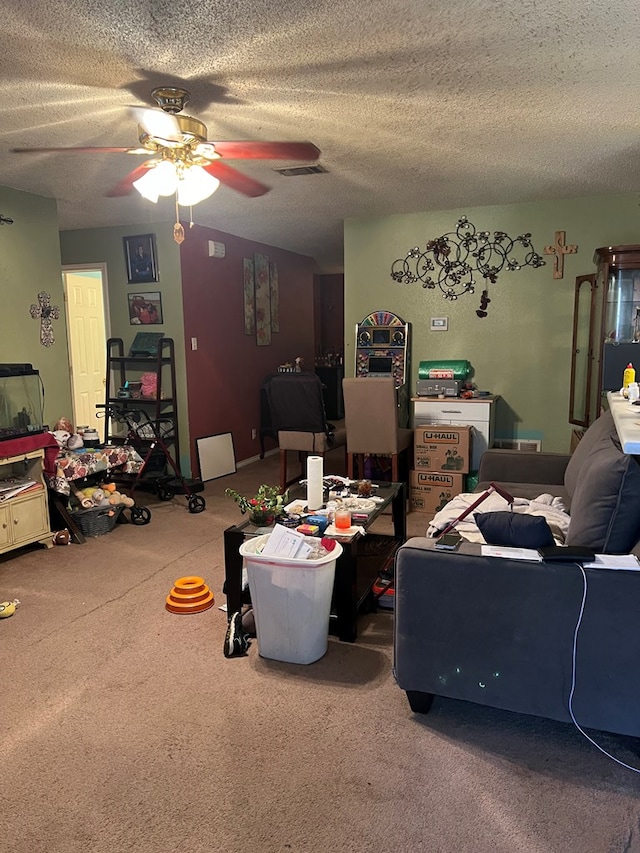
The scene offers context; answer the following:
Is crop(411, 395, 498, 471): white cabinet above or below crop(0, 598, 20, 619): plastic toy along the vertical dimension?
above

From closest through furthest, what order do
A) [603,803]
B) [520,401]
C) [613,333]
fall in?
1. [603,803]
2. [613,333]
3. [520,401]

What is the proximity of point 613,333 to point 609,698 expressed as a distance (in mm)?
3061

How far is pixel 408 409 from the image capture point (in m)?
5.43

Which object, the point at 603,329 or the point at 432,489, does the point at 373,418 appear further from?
the point at 603,329

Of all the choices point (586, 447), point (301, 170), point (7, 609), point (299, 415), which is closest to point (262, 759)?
point (7, 609)

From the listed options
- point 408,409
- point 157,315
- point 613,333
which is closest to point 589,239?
point 613,333

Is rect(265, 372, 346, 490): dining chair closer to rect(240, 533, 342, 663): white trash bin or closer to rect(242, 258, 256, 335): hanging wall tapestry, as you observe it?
rect(242, 258, 256, 335): hanging wall tapestry

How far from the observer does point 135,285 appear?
5.52 meters

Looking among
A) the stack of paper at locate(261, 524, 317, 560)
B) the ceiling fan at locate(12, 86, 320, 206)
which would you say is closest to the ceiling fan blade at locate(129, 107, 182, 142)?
the ceiling fan at locate(12, 86, 320, 206)

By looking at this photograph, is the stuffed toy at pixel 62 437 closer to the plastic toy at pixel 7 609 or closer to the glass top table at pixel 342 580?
the plastic toy at pixel 7 609

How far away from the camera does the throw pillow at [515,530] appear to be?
198cm

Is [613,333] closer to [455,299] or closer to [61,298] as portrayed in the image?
[455,299]

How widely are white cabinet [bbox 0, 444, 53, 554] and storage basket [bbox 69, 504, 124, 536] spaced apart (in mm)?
219

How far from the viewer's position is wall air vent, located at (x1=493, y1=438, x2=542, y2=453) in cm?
500
